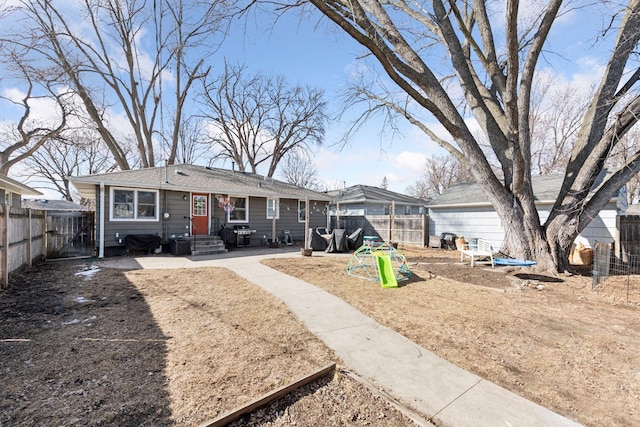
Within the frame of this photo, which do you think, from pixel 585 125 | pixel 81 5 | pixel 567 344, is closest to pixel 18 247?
pixel 567 344

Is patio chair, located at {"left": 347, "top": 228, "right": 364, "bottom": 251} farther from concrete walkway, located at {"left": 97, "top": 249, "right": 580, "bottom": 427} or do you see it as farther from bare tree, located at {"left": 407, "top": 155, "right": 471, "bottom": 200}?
bare tree, located at {"left": 407, "top": 155, "right": 471, "bottom": 200}

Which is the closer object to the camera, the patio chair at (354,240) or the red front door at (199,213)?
the red front door at (199,213)

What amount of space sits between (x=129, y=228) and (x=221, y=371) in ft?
31.9

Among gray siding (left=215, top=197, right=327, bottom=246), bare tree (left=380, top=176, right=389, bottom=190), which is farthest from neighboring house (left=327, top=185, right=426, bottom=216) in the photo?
bare tree (left=380, top=176, right=389, bottom=190)

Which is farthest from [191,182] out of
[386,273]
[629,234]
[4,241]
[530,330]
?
[629,234]

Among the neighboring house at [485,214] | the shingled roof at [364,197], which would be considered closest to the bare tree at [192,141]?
the shingled roof at [364,197]

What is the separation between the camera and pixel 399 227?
47.8ft

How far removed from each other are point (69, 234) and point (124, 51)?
1342 cm

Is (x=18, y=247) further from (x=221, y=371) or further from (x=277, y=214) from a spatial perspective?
(x=277, y=214)

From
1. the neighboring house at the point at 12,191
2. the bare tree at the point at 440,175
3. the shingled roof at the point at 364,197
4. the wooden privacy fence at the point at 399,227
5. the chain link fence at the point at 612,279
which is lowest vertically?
the chain link fence at the point at 612,279

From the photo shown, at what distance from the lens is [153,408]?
6.91 feet

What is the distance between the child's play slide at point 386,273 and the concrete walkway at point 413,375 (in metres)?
1.53

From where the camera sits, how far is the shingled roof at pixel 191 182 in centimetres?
Answer: 997

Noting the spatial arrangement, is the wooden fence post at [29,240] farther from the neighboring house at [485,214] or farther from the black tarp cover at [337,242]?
the neighboring house at [485,214]
